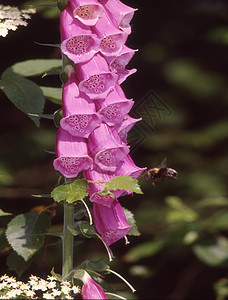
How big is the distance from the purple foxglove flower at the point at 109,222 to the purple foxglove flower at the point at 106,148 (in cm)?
11

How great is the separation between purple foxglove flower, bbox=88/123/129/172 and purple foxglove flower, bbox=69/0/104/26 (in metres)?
0.25

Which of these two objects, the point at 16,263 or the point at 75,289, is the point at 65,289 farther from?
the point at 16,263

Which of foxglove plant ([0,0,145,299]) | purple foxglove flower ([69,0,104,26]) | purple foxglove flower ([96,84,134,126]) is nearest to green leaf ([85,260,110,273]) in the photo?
foxglove plant ([0,0,145,299])

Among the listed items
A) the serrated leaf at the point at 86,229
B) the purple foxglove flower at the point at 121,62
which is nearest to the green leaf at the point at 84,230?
the serrated leaf at the point at 86,229

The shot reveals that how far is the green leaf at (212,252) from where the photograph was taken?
2.66 metres

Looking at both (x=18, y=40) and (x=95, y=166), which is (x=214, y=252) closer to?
(x=95, y=166)

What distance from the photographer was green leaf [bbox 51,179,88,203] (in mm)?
1284

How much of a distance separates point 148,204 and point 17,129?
1075 mm

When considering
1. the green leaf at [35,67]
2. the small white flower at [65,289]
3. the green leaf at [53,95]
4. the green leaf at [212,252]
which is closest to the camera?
the small white flower at [65,289]

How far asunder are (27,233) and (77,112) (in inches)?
17.3

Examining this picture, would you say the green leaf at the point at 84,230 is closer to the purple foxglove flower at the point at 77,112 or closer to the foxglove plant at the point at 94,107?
the foxglove plant at the point at 94,107

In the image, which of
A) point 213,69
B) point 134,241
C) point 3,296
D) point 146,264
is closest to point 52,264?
point 146,264

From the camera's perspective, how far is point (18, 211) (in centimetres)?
329

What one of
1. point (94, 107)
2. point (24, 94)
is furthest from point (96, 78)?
point (24, 94)
